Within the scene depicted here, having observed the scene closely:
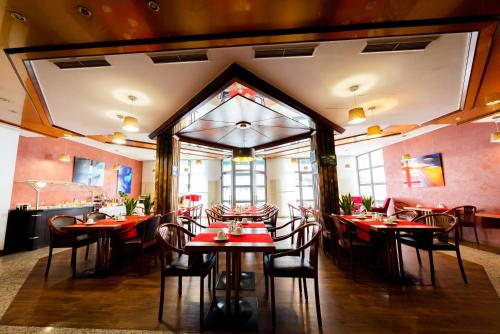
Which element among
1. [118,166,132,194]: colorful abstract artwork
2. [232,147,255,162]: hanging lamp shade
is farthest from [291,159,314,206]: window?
[118,166,132,194]: colorful abstract artwork

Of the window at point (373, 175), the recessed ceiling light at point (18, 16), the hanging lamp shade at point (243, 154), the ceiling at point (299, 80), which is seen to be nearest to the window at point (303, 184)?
the window at point (373, 175)

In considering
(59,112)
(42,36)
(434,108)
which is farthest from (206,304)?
(434,108)

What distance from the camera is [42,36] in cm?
217

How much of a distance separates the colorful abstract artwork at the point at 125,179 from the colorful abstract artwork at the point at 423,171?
463 inches

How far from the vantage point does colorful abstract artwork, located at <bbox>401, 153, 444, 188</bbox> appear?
6.34m

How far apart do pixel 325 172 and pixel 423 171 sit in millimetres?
4437

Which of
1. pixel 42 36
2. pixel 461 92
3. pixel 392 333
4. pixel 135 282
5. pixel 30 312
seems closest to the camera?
pixel 392 333

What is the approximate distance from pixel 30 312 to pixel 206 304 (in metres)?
1.98

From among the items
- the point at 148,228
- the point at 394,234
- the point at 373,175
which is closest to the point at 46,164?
the point at 148,228

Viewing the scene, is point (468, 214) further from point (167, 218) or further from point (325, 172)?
point (167, 218)

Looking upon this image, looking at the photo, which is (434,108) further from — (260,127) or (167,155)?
(167,155)

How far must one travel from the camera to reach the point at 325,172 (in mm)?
4805

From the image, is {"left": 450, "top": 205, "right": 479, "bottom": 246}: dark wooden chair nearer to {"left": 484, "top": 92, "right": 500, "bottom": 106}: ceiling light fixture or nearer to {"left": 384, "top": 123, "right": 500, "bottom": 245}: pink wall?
{"left": 384, "top": 123, "right": 500, "bottom": 245}: pink wall

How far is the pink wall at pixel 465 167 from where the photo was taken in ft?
16.8
